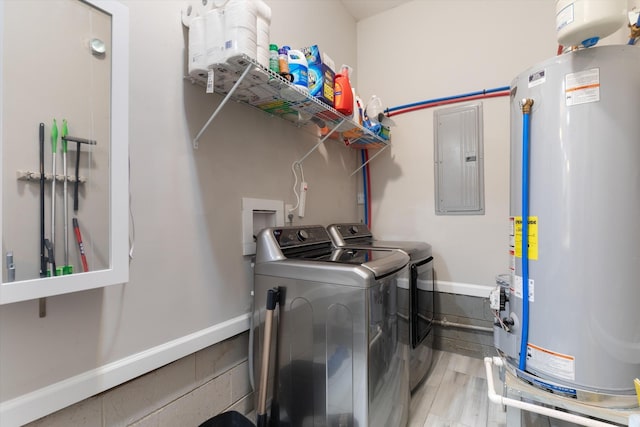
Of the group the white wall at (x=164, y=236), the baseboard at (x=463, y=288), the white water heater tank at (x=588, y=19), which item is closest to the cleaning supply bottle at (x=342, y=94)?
the white wall at (x=164, y=236)

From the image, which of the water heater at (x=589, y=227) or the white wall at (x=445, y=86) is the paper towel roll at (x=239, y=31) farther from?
the white wall at (x=445, y=86)

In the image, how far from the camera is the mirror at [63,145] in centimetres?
76

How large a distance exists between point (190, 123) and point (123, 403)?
1154 mm

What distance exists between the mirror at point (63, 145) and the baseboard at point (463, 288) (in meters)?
2.34

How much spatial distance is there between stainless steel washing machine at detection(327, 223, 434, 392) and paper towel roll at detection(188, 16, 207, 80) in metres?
1.32

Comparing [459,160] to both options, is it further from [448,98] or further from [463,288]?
[463,288]

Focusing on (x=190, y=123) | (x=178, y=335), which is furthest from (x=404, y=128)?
(x=178, y=335)

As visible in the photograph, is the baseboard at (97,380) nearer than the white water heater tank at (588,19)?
Yes

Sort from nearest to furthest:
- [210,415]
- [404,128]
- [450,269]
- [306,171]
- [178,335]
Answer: [178,335]
[210,415]
[306,171]
[450,269]
[404,128]

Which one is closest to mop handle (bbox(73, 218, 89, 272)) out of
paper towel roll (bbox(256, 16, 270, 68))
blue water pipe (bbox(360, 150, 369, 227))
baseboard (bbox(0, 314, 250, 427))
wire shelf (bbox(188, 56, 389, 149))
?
baseboard (bbox(0, 314, 250, 427))

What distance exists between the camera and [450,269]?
2461 millimetres

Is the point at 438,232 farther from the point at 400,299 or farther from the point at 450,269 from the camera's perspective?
the point at 400,299

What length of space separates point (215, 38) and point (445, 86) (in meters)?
2.09

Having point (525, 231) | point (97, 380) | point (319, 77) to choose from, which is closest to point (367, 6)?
point (319, 77)
